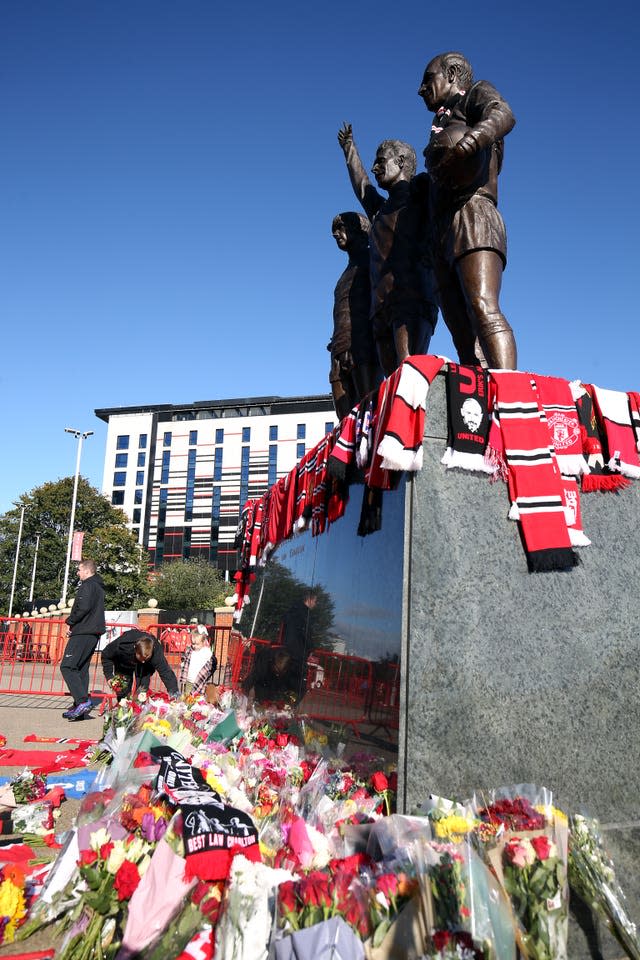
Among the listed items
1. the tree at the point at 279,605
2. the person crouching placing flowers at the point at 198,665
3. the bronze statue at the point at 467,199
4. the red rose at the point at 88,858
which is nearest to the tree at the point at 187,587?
the person crouching placing flowers at the point at 198,665

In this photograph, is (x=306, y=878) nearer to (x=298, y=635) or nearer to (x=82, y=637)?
(x=298, y=635)

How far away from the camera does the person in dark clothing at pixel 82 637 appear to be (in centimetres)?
754

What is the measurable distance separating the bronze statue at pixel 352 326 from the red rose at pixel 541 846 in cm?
453

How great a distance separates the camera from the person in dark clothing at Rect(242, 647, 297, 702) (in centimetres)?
489

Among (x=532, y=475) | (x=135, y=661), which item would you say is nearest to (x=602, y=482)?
(x=532, y=475)

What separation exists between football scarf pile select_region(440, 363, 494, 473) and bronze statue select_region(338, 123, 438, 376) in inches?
74.7

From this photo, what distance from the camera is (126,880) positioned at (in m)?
Result: 2.01

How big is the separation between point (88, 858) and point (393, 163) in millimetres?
5129

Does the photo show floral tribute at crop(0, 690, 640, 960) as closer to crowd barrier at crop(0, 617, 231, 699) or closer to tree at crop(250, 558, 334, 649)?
tree at crop(250, 558, 334, 649)

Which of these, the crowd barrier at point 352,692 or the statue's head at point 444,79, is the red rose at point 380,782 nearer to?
the crowd barrier at point 352,692

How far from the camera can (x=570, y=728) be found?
285cm

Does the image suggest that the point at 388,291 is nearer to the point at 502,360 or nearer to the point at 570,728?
the point at 502,360

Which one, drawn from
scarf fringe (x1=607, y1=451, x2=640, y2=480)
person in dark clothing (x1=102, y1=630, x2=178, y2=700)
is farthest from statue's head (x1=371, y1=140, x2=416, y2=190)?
person in dark clothing (x1=102, y1=630, x2=178, y2=700)

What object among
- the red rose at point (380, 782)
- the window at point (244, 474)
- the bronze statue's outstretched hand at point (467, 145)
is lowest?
the red rose at point (380, 782)
